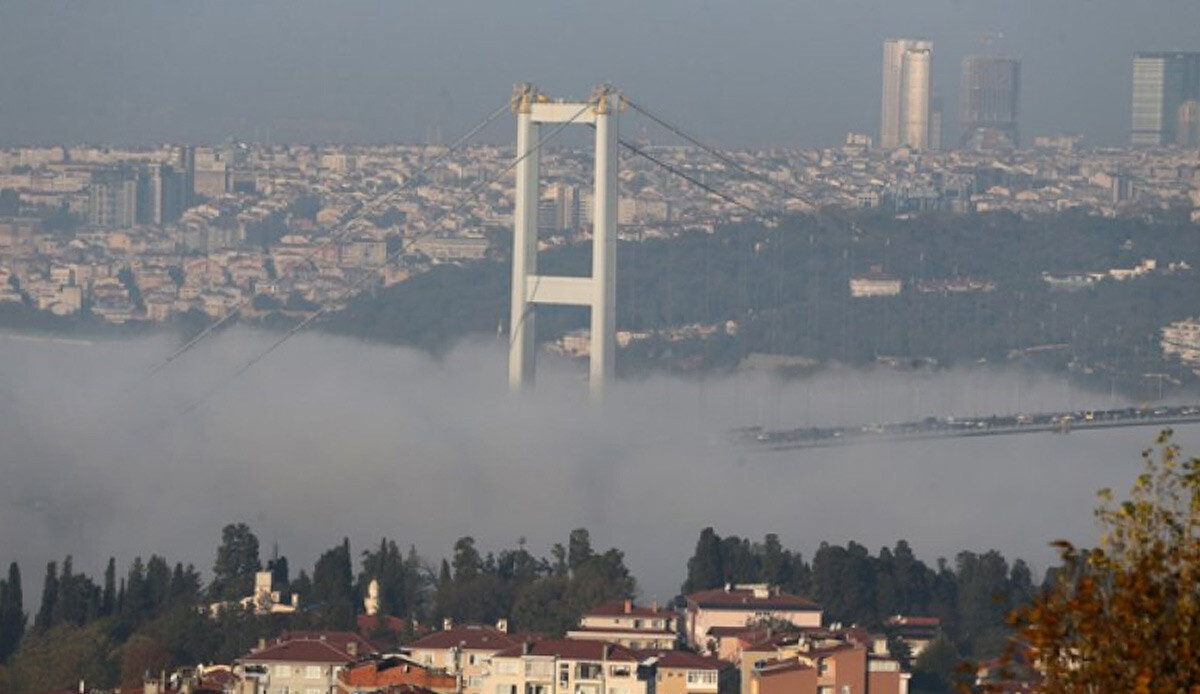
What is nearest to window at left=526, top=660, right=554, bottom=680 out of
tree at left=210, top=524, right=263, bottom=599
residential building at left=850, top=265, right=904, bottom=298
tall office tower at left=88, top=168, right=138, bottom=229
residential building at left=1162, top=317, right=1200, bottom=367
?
tree at left=210, top=524, right=263, bottom=599

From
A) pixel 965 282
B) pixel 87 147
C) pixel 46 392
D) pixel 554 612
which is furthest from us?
pixel 87 147

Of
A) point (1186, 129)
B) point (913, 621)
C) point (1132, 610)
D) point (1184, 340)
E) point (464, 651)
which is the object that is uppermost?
point (1186, 129)

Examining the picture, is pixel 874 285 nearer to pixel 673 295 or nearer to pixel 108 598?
pixel 673 295

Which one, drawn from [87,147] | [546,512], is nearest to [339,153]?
[87,147]

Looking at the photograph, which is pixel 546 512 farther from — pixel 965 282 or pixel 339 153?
pixel 339 153

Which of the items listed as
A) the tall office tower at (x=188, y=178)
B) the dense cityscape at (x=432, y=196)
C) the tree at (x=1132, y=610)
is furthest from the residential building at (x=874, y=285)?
the tree at (x=1132, y=610)

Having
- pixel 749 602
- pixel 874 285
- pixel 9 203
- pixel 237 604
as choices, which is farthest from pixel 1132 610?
pixel 9 203

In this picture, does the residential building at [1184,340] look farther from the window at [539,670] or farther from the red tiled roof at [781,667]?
the window at [539,670]
